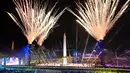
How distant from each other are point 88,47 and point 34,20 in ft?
68.2

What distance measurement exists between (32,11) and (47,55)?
14235 millimetres

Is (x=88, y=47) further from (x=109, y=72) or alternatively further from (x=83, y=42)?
(x=109, y=72)

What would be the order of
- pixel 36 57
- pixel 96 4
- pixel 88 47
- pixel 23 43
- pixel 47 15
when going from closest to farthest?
pixel 96 4 → pixel 47 15 → pixel 36 57 → pixel 23 43 → pixel 88 47

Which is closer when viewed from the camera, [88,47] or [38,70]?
[38,70]

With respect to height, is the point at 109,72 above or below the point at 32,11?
below

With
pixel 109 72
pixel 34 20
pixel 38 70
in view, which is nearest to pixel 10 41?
pixel 34 20

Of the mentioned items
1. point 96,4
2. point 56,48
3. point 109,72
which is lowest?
point 109,72

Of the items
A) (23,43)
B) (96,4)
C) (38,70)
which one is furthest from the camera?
(23,43)

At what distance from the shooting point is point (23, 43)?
143 ft

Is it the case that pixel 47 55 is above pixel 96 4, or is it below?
below

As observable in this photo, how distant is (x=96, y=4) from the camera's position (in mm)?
25984

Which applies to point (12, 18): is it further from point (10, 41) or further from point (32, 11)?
point (32, 11)

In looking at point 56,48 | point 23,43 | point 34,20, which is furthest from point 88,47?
point 34,20

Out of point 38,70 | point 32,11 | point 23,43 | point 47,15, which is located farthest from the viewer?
point 23,43
